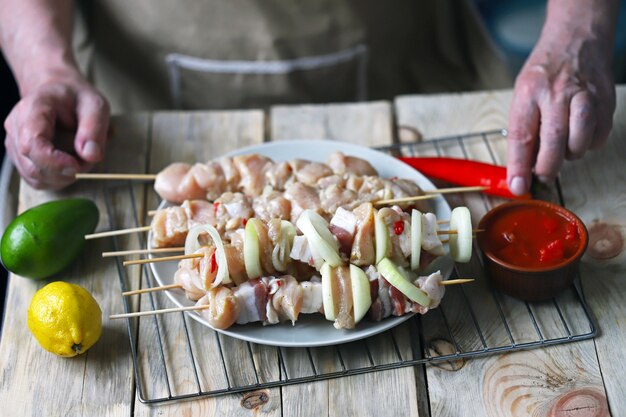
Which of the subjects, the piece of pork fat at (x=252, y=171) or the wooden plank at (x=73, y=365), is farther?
the piece of pork fat at (x=252, y=171)

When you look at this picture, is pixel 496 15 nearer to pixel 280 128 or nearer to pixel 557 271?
pixel 280 128

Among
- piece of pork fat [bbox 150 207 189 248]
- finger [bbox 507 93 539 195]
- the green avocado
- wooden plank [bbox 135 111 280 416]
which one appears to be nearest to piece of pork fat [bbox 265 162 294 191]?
piece of pork fat [bbox 150 207 189 248]

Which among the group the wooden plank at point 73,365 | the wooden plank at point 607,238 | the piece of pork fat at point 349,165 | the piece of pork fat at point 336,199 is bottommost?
the wooden plank at point 73,365

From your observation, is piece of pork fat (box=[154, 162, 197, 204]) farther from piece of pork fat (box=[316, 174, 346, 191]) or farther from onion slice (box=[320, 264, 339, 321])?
onion slice (box=[320, 264, 339, 321])

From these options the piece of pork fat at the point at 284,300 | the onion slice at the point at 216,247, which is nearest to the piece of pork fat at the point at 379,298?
the piece of pork fat at the point at 284,300

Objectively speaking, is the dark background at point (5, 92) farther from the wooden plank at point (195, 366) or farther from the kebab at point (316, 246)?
the kebab at point (316, 246)

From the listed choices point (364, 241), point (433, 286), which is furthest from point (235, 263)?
point (433, 286)

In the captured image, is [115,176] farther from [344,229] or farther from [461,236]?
[461,236]
